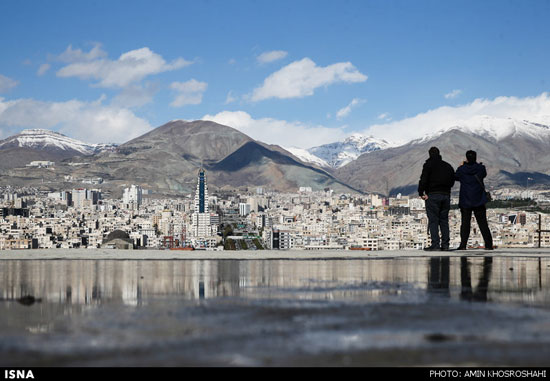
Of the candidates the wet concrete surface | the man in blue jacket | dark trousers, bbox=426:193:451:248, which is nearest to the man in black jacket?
dark trousers, bbox=426:193:451:248

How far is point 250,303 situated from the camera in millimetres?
4629

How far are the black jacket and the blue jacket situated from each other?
206 millimetres

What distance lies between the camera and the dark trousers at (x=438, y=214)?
11898 millimetres

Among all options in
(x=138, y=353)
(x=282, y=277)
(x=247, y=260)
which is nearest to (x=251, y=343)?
(x=138, y=353)

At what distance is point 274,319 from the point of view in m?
3.86

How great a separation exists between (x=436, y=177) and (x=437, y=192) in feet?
0.88

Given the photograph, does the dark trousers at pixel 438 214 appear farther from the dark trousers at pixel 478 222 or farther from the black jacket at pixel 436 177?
the dark trousers at pixel 478 222

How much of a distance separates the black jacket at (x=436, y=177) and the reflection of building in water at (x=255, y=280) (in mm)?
2824

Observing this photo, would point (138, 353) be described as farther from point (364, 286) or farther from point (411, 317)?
point (364, 286)

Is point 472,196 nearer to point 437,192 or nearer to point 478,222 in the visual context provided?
point 478,222

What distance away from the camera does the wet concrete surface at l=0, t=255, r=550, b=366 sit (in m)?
2.86

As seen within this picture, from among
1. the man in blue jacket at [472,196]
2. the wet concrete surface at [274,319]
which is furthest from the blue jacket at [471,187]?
the wet concrete surface at [274,319]

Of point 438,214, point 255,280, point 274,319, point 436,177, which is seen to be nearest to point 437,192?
point 436,177
